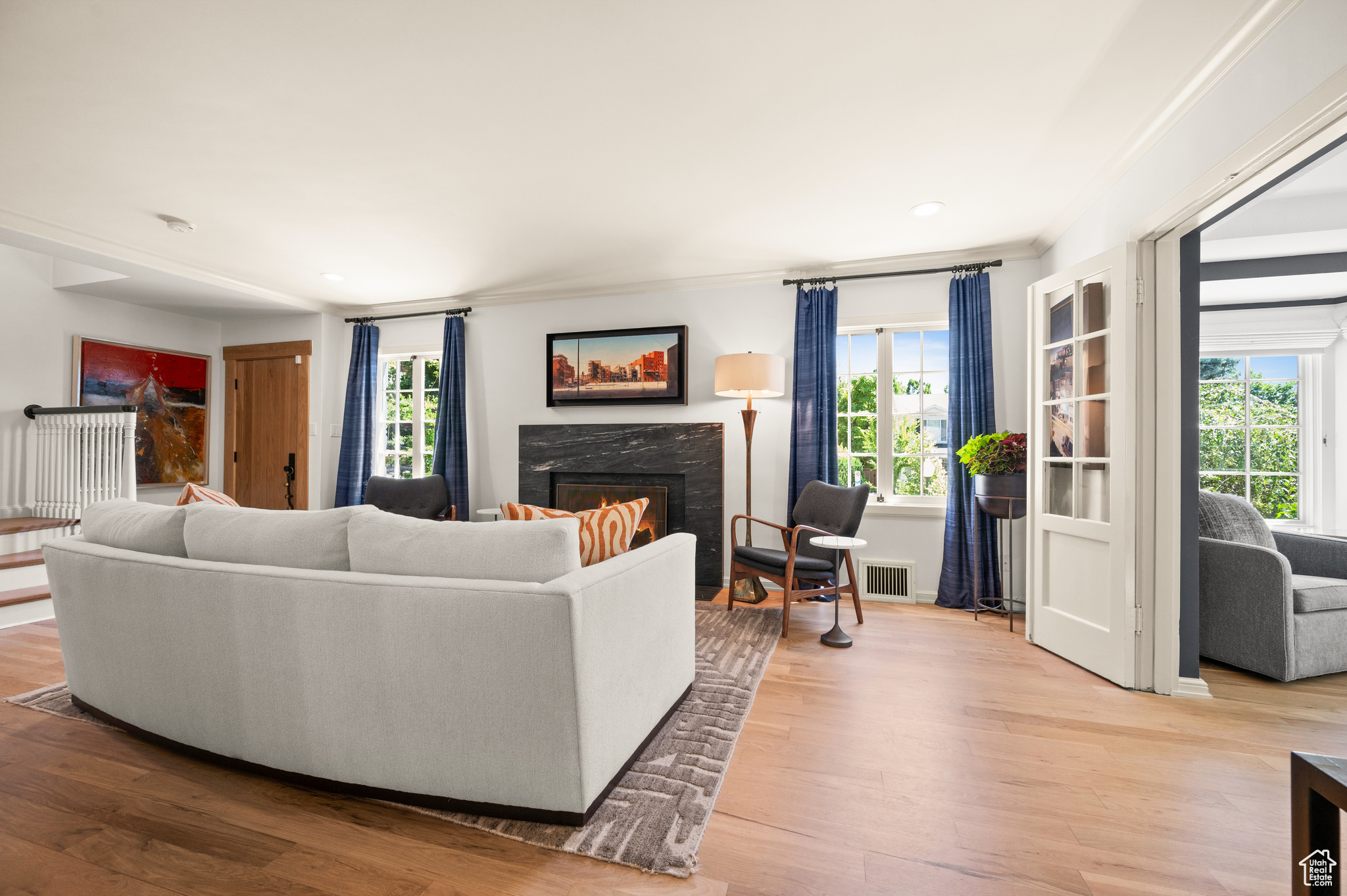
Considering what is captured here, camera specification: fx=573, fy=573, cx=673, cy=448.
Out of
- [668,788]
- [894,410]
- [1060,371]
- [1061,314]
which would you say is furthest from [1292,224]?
[668,788]

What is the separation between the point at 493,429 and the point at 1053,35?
4.56 m

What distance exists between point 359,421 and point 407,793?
4.64 metres

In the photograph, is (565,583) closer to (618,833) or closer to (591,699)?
(591,699)

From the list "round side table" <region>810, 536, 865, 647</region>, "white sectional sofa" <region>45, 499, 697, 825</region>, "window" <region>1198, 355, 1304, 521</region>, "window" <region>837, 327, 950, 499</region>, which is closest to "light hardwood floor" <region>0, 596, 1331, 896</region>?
"white sectional sofa" <region>45, 499, 697, 825</region>

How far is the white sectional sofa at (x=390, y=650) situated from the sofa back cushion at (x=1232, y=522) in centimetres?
296

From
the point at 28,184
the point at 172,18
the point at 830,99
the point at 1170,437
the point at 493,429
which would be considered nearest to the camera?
the point at 172,18

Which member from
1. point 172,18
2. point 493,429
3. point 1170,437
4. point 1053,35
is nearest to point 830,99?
point 1053,35

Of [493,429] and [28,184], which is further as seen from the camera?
[493,429]

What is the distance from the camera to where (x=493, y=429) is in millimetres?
5211

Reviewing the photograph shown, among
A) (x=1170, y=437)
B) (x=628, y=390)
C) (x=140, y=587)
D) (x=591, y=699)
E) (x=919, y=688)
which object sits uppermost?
(x=628, y=390)

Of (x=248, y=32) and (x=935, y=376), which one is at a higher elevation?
(x=248, y=32)

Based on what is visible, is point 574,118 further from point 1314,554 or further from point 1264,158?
point 1314,554

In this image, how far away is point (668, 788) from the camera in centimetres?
174

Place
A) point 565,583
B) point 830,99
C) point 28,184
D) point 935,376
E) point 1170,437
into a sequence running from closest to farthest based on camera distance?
1. point 565,583
2. point 830,99
3. point 1170,437
4. point 28,184
5. point 935,376
